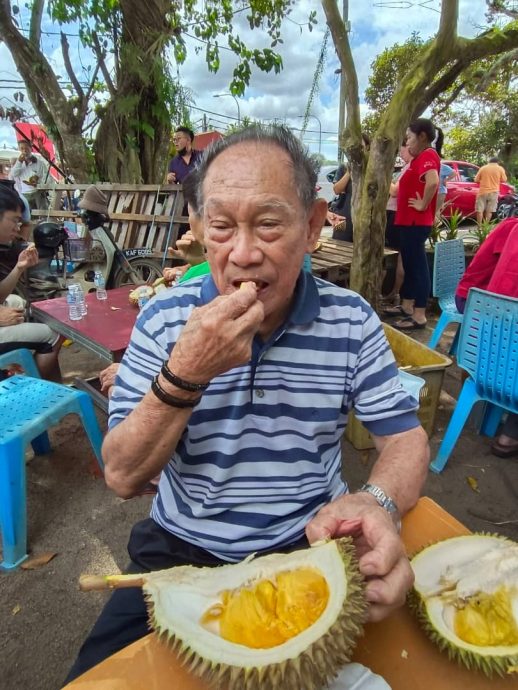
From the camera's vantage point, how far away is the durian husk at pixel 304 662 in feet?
2.20

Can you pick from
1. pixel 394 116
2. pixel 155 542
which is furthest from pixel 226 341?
pixel 394 116

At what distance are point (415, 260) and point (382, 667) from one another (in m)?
4.52

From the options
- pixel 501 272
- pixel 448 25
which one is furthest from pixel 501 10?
pixel 501 272

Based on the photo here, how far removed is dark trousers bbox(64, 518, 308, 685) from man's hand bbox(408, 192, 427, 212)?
423cm

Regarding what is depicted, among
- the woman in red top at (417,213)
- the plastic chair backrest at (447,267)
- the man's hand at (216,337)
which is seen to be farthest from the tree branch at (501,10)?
the man's hand at (216,337)

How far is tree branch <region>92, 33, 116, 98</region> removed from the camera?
666 cm

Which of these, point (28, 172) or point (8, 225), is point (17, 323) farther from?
point (28, 172)

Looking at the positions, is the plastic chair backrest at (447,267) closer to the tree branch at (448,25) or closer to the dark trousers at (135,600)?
the tree branch at (448,25)

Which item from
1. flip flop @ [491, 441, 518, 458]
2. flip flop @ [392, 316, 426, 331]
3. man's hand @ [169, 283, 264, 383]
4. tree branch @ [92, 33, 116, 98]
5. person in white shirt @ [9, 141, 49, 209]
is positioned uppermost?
tree branch @ [92, 33, 116, 98]

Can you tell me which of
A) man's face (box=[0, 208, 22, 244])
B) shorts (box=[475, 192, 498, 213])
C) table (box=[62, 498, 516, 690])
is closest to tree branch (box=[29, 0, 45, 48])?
man's face (box=[0, 208, 22, 244])

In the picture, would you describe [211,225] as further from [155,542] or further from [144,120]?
[144,120]

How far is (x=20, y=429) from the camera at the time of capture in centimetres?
210

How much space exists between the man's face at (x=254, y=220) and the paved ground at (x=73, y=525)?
1710 mm

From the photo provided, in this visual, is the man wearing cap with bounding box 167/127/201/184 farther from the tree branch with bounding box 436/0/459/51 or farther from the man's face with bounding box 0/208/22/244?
the tree branch with bounding box 436/0/459/51
